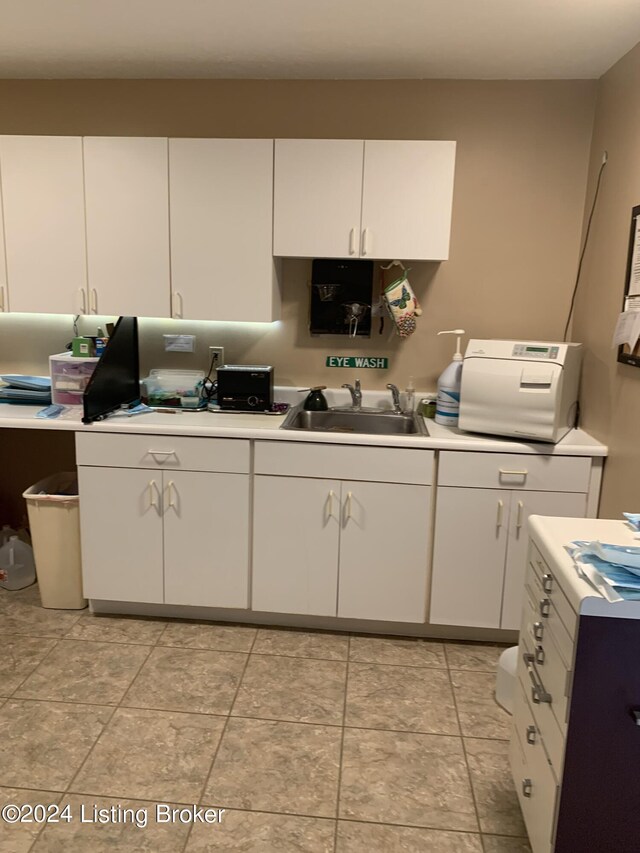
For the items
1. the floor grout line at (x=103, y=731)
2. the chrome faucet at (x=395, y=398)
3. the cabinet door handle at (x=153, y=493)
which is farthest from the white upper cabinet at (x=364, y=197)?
the floor grout line at (x=103, y=731)

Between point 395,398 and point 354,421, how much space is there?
0.23m

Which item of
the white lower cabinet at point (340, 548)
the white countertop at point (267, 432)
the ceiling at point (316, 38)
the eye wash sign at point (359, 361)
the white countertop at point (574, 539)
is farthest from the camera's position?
the eye wash sign at point (359, 361)

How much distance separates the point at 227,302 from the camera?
2953mm

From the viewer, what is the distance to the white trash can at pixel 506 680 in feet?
7.56

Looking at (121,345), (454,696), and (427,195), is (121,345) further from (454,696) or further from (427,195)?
(454,696)

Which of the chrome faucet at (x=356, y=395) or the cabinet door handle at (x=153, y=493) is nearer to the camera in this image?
the cabinet door handle at (x=153, y=493)

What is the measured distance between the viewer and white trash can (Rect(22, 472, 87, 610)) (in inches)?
114

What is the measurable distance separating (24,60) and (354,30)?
1.52 metres

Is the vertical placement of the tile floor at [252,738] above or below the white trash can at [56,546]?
below

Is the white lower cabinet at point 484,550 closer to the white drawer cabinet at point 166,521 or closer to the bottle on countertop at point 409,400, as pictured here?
the bottle on countertop at point 409,400

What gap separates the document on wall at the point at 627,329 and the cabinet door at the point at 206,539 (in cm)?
156

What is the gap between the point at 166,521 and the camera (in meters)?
2.84

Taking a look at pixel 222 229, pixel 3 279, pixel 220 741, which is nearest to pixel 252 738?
pixel 220 741

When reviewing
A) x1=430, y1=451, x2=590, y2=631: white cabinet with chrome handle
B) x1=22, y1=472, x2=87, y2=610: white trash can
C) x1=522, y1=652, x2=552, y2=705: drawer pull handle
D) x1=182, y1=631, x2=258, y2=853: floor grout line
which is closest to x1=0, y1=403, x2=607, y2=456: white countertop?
x1=430, y1=451, x2=590, y2=631: white cabinet with chrome handle
